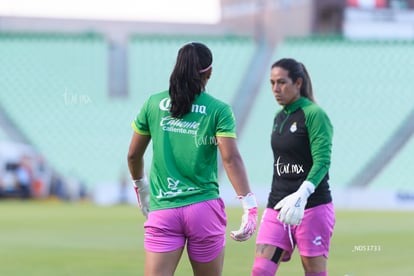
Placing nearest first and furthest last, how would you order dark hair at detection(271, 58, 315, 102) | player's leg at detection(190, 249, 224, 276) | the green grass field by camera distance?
player's leg at detection(190, 249, 224, 276) < dark hair at detection(271, 58, 315, 102) < the green grass field

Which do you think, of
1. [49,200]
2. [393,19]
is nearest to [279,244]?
[49,200]

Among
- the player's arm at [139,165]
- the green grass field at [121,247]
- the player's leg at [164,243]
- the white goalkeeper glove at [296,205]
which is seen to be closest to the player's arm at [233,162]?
the player's leg at [164,243]

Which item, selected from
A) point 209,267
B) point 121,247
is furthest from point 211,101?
point 121,247

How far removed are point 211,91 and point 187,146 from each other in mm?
32149

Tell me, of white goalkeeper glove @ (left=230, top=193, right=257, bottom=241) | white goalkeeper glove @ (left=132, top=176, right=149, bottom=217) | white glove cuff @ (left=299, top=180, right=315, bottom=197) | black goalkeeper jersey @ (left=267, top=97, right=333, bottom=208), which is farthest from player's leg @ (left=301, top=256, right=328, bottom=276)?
white goalkeeper glove @ (left=132, top=176, right=149, bottom=217)

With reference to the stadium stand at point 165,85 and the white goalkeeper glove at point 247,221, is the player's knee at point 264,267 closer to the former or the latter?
the white goalkeeper glove at point 247,221

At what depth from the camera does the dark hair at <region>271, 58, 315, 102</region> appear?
7.25m

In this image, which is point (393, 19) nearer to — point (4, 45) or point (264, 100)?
point (264, 100)

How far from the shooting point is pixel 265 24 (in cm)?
4212

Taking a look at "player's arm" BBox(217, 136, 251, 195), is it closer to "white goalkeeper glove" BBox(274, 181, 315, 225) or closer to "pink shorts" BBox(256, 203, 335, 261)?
"white goalkeeper glove" BBox(274, 181, 315, 225)

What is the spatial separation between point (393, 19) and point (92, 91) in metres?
13.5

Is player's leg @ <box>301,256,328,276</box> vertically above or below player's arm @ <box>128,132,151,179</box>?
below

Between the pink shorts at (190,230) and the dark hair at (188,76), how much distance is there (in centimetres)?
61

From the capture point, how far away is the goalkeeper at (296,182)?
7121 millimetres
